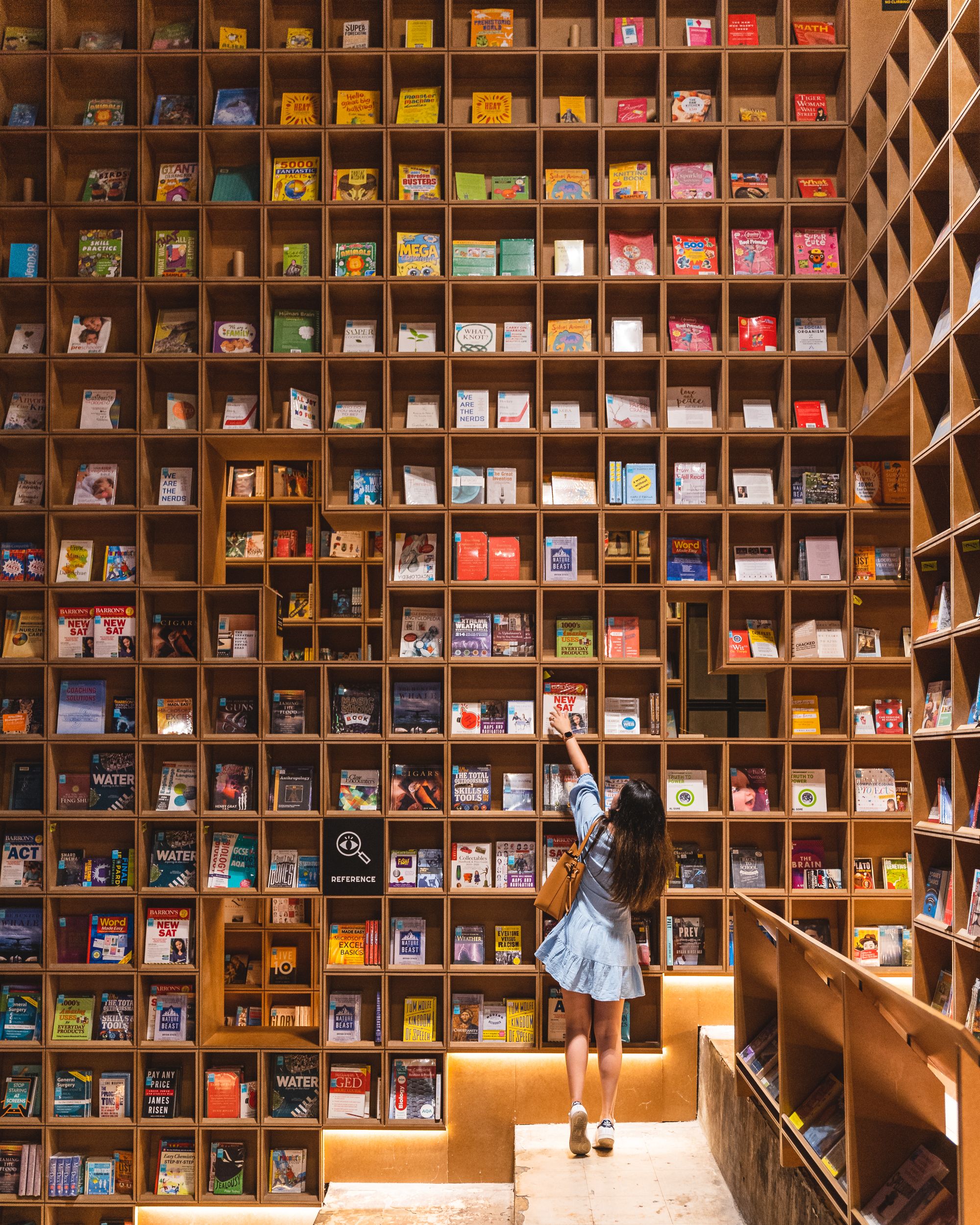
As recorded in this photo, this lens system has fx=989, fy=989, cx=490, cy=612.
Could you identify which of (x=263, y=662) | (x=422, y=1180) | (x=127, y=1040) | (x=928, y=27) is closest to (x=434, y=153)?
(x=928, y=27)

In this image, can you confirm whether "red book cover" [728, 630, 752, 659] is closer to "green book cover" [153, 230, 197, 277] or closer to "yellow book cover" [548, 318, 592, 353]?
"yellow book cover" [548, 318, 592, 353]

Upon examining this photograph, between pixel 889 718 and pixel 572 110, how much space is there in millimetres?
3130

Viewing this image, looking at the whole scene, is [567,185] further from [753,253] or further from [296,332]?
[296,332]

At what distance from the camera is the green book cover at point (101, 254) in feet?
15.0

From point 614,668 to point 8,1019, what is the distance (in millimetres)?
3099

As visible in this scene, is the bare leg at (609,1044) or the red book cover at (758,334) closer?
the bare leg at (609,1044)

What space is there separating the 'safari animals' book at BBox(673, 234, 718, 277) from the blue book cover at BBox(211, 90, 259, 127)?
2049 millimetres

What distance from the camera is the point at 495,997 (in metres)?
4.42

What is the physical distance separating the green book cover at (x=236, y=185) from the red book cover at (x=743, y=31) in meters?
2.26

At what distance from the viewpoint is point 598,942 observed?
3867 millimetres

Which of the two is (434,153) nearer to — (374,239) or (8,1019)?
(374,239)

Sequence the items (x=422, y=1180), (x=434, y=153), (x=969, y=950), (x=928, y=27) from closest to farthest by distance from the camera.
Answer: (x=969, y=950) → (x=928, y=27) → (x=422, y=1180) → (x=434, y=153)

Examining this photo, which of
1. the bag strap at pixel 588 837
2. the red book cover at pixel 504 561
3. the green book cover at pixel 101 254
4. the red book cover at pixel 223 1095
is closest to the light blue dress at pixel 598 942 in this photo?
the bag strap at pixel 588 837

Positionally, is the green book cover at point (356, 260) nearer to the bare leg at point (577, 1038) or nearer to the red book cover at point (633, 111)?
the red book cover at point (633, 111)
